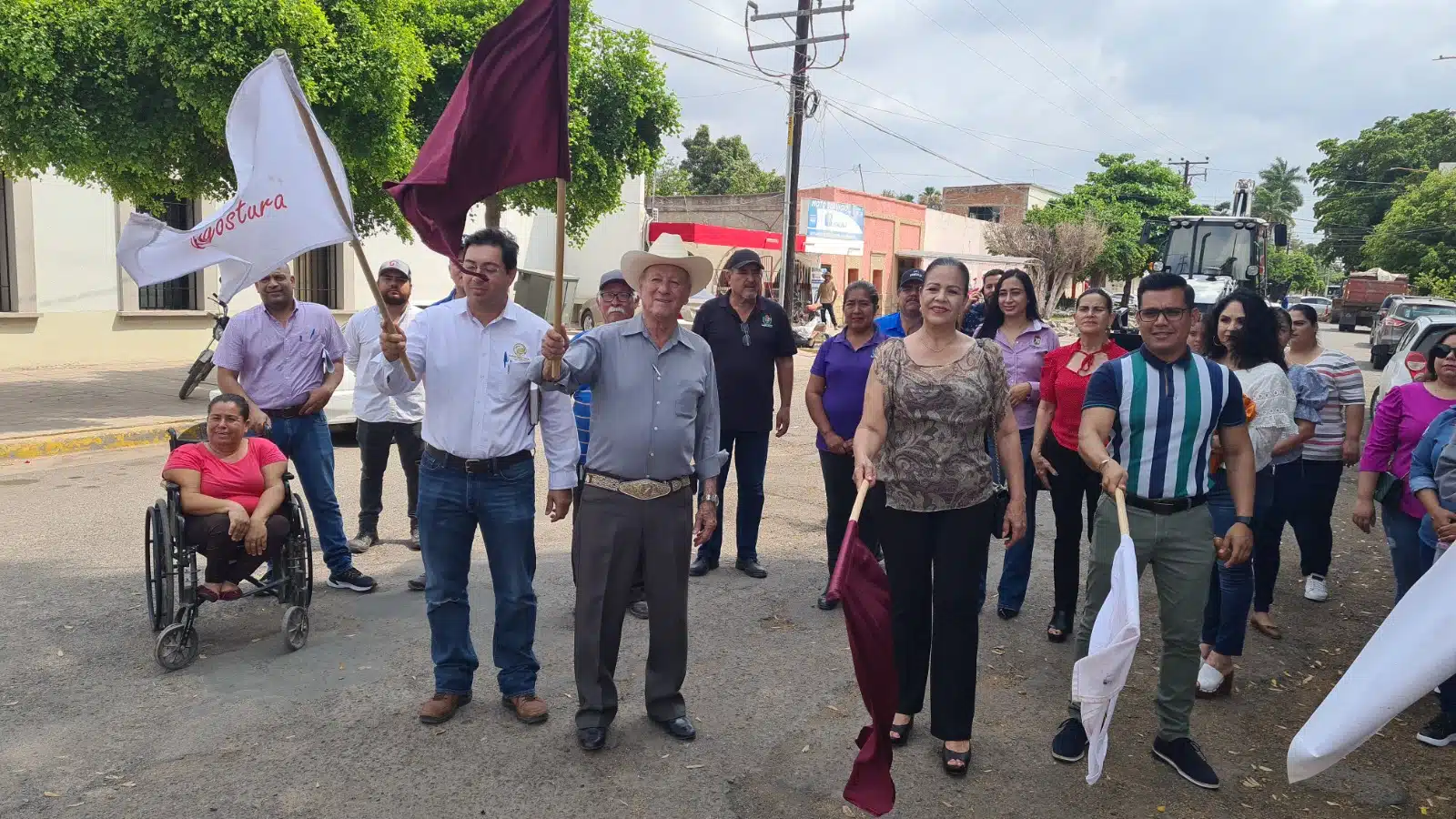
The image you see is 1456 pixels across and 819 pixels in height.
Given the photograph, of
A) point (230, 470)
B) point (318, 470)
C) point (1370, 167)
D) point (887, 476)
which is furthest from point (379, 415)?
point (1370, 167)

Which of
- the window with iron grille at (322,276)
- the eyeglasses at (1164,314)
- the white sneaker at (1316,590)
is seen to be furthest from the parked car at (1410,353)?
the window with iron grille at (322,276)

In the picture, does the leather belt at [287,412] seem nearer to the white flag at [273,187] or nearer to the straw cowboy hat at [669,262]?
the white flag at [273,187]

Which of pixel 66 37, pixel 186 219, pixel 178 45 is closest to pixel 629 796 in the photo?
Answer: pixel 178 45

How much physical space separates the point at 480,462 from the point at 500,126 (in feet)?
4.29

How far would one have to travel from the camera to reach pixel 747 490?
20.6 feet

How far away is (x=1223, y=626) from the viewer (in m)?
4.70

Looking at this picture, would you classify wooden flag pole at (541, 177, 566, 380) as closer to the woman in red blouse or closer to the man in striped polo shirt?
the man in striped polo shirt

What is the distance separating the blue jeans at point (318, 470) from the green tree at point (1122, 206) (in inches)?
1791

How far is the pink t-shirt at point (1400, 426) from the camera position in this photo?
4.71 metres

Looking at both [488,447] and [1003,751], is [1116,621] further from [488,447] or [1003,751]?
[488,447]

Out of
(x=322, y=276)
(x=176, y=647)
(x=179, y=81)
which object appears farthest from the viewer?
(x=322, y=276)

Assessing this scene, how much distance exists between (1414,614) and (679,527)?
241cm

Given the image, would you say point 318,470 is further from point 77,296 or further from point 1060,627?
point 77,296

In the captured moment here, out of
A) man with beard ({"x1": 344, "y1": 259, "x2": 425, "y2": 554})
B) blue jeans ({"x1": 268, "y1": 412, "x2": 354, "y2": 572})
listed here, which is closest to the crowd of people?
blue jeans ({"x1": 268, "y1": 412, "x2": 354, "y2": 572})
